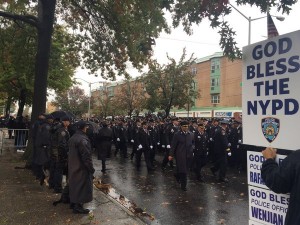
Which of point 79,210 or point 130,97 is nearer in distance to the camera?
point 79,210

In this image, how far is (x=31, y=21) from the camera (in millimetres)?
13531

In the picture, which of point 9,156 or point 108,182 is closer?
point 108,182

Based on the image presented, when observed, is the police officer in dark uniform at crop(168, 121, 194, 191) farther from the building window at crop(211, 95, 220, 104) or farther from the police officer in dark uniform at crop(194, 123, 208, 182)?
the building window at crop(211, 95, 220, 104)

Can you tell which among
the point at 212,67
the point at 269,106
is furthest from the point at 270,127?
the point at 212,67

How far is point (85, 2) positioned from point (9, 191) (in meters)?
9.34

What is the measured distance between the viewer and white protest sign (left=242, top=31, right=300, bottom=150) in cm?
321

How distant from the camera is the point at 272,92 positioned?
343cm

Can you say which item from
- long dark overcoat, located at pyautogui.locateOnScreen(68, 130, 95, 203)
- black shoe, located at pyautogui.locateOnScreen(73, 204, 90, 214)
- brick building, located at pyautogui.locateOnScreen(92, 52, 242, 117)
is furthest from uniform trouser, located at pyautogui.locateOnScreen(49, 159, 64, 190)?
brick building, located at pyautogui.locateOnScreen(92, 52, 242, 117)

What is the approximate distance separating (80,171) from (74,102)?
66915 millimetres

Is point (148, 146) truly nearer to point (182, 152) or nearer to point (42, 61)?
point (182, 152)

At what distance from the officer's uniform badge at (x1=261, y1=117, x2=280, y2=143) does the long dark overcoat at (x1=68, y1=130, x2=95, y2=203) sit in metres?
4.22

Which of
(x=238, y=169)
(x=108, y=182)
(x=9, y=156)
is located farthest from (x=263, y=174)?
(x=9, y=156)

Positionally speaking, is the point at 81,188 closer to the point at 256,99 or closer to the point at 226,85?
the point at 256,99

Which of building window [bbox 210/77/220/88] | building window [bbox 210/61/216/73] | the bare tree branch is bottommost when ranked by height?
the bare tree branch
